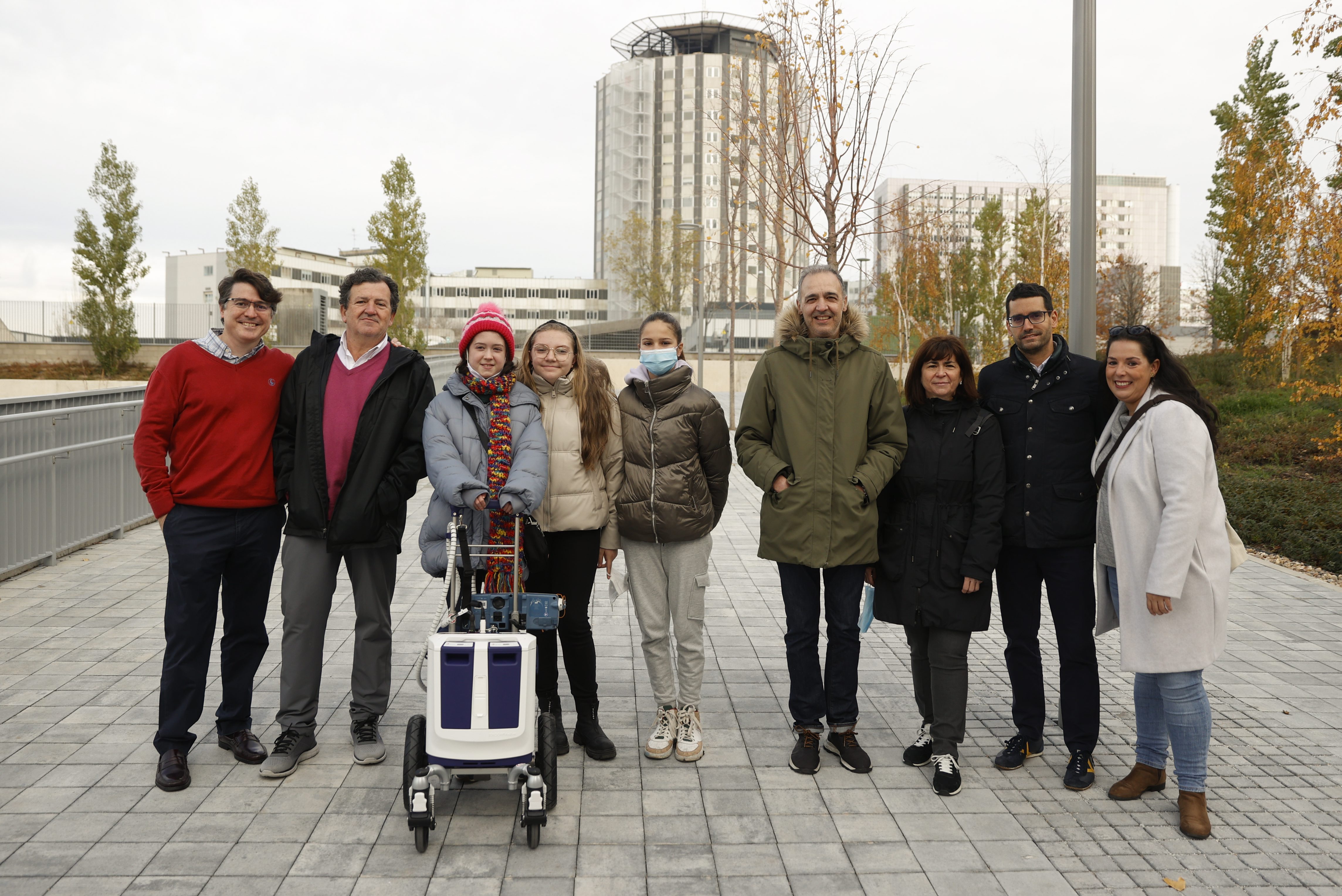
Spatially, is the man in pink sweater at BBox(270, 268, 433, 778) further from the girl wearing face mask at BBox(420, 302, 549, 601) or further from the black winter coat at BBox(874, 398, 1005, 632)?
the black winter coat at BBox(874, 398, 1005, 632)

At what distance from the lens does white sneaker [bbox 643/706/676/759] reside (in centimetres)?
438

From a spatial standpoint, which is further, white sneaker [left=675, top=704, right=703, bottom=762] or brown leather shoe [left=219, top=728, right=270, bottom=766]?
white sneaker [left=675, top=704, right=703, bottom=762]

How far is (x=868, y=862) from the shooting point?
341 centimetres

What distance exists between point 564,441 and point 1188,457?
2.62 meters

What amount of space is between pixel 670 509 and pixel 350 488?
4.74ft

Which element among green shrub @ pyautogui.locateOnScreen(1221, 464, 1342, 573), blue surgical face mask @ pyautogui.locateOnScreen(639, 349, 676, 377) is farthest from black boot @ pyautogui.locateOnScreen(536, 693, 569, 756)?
green shrub @ pyautogui.locateOnScreen(1221, 464, 1342, 573)

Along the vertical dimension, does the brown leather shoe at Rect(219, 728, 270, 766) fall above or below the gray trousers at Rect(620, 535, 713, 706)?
below

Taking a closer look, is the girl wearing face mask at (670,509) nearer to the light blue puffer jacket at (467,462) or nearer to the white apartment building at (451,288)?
the light blue puffer jacket at (467,462)

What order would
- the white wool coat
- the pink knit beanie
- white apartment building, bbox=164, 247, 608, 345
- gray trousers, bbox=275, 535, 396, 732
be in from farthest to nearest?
white apartment building, bbox=164, 247, 608, 345, gray trousers, bbox=275, 535, 396, 732, the pink knit beanie, the white wool coat

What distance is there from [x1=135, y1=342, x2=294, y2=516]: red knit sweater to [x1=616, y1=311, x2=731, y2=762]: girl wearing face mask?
1.66 m

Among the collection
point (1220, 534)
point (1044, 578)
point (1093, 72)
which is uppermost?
point (1093, 72)

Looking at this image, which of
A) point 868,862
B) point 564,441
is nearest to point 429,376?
point 564,441

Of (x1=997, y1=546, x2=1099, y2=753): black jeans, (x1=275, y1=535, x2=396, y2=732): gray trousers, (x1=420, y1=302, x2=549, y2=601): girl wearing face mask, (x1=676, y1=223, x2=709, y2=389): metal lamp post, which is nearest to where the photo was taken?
(x1=420, y1=302, x2=549, y2=601): girl wearing face mask

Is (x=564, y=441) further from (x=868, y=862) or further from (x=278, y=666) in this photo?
(x=278, y=666)
